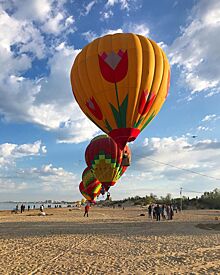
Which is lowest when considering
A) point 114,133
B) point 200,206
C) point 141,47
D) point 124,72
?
point 200,206

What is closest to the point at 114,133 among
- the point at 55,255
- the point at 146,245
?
the point at 146,245

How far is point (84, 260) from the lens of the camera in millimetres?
11516

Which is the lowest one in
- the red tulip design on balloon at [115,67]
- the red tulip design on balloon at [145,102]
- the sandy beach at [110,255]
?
the sandy beach at [110,255]

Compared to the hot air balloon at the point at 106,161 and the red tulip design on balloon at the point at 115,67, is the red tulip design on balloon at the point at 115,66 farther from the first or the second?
the hot air balloon at the point at 106,161

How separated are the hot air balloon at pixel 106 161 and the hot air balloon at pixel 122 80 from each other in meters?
12.8

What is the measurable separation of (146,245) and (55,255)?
14.3ft

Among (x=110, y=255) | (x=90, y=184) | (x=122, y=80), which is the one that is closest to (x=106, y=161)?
(x=122, y=80)

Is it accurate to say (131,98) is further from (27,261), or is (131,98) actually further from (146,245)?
(27,261)

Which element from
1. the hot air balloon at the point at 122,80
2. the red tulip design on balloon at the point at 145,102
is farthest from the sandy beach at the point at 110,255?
the red tulip design on balloon at the point at 145,102

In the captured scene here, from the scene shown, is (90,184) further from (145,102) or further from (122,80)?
(122,80)

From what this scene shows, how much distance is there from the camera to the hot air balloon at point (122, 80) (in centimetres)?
1942

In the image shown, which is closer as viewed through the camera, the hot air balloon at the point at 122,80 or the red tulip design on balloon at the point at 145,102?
the hot air balloon at the point at 122,80

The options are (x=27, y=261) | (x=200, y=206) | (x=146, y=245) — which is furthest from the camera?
(x=200, y=206)

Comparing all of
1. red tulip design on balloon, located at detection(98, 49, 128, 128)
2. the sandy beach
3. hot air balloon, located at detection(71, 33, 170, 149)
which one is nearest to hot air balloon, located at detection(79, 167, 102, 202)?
Result: hot air balloon, located at detection(71, 33, 170, 149)
